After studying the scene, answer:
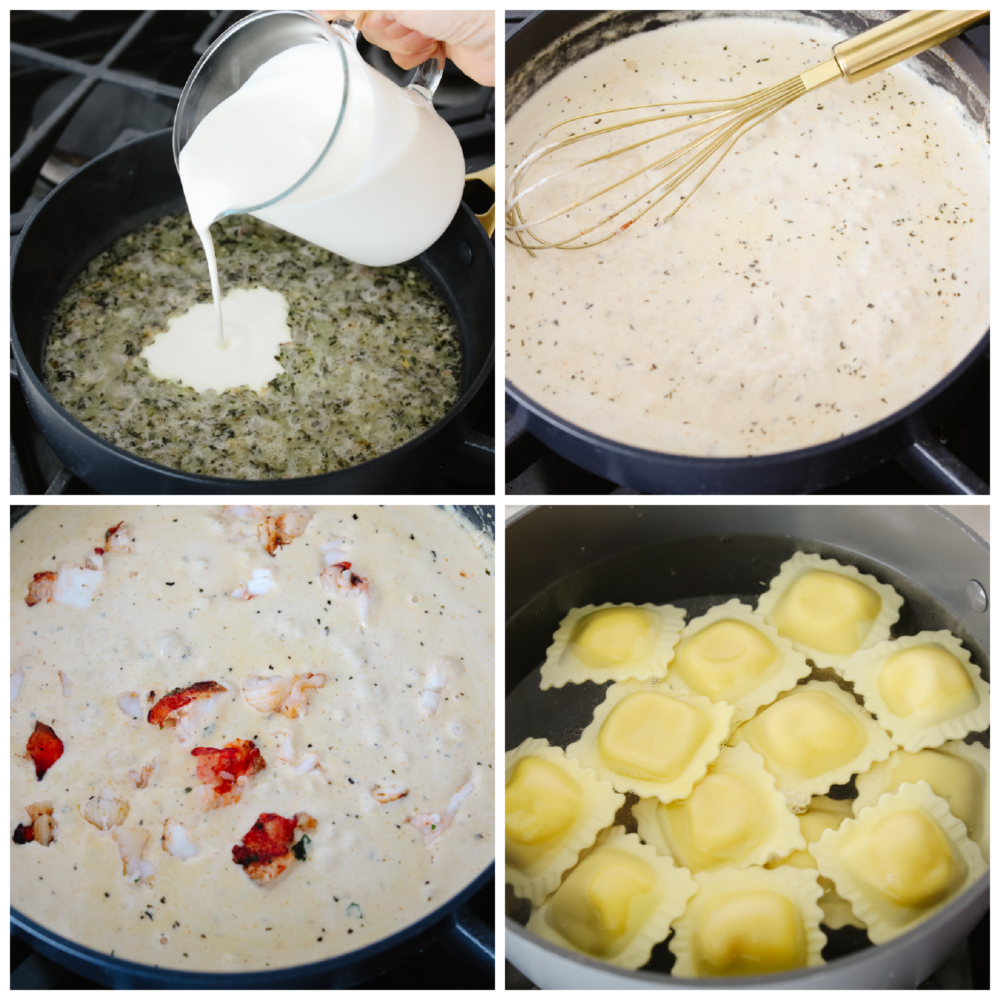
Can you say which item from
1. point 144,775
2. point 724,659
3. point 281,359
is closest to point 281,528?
point 281,359

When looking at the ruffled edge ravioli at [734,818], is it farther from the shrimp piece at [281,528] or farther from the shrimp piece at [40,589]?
the shrimp piece at [40,589]

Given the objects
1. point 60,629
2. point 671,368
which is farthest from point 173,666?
point 671,368


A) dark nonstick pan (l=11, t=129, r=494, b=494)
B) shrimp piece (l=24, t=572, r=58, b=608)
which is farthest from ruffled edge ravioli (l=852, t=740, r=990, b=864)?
shrimp piece (l=24, t=572, r=58, b=608)

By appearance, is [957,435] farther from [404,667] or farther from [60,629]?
[60,629]

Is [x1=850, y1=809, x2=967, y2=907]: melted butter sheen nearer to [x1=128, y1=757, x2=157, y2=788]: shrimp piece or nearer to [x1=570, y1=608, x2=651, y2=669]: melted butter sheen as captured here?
[x1=570, y1=608, x2=651, y2=669]: melted butter sheen

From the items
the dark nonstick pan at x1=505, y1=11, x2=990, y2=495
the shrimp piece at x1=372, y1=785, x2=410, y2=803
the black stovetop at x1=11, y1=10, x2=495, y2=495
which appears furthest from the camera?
the black stovetop at x1=11, y1=10, x2=495, y2=495

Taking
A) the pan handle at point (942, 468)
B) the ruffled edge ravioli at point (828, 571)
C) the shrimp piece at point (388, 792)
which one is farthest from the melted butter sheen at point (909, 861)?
the shrimp piece at point (388, 792)
